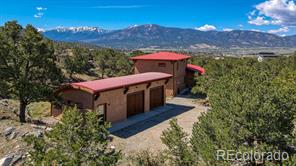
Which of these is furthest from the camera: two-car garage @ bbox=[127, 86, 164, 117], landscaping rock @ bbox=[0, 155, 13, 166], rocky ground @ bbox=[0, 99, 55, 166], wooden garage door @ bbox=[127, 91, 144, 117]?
two-car garage @ bbox=[127, 86, 164, 117]

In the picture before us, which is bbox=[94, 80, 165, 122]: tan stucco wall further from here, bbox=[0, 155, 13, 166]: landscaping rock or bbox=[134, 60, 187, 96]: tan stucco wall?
bbox=[134, 60, 187, 96]: tan stucco wall

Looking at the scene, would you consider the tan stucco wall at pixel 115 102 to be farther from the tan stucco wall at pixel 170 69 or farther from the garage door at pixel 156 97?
the tan stucco wall at pixel 170 69

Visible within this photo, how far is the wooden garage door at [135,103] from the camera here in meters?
22.4

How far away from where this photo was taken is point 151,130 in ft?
63.4

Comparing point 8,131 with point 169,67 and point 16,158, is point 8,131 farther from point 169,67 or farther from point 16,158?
point 169,67

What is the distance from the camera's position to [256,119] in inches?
372

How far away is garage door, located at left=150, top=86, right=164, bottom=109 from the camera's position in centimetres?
2530

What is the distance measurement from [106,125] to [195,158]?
3.46m

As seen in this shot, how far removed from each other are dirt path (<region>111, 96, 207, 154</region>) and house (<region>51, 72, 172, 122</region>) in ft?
5.51

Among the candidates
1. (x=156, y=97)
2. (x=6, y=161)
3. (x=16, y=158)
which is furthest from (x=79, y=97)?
(x=156, y=97)

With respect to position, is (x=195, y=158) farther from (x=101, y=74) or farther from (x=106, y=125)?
(x=101, y=74)

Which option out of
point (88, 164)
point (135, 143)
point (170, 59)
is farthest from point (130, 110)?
point (88, 164)
